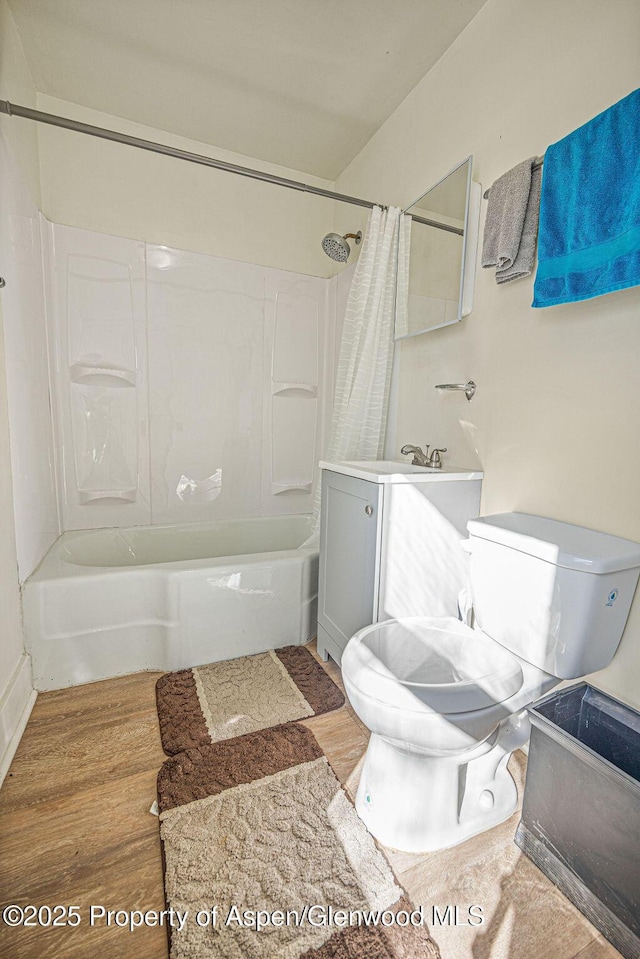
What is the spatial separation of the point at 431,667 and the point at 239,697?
2.63 ft

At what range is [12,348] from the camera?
1609 mm

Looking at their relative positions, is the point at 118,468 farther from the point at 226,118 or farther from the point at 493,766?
the point at 493,766

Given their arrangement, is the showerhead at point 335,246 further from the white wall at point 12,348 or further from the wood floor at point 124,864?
the wood floor at point 124,864

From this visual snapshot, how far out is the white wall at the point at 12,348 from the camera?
142 cm

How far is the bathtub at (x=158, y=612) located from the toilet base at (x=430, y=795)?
852 mm

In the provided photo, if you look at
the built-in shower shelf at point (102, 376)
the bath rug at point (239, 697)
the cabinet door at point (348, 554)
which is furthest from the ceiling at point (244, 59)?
the bath rug at point (239, 697)

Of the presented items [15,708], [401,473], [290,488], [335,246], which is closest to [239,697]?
[15,708]

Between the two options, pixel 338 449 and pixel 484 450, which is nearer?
pixel 484 450

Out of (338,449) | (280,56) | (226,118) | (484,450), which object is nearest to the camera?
Result: (484,450)

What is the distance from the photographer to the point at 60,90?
6.95ft

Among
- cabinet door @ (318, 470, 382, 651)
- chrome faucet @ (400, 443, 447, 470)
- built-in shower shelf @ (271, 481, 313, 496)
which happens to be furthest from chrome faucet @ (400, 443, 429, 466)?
built-in shower shelf @ (271, 481, 313, 496)

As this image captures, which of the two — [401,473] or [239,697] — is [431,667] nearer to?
[401,473]

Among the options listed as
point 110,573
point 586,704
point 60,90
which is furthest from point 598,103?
point 60,90

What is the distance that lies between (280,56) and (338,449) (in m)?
1.71
